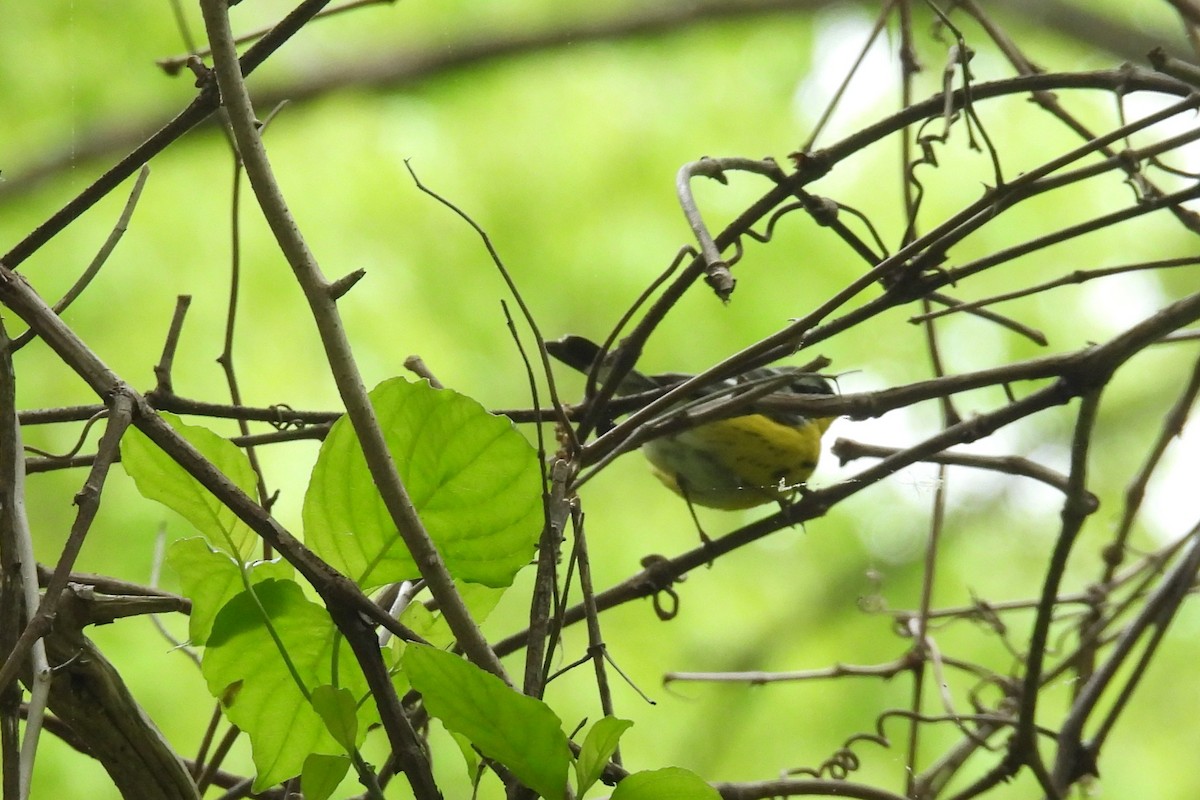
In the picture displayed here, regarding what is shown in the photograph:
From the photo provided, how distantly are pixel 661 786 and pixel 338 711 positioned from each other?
149 mm

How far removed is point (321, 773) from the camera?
513mm

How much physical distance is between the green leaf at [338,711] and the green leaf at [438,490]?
72 millimetres

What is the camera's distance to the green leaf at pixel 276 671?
52 cm

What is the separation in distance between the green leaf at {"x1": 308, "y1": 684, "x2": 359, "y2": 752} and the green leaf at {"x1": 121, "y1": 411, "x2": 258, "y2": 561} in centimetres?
8

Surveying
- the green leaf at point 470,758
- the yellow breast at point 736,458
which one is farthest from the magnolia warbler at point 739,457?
the green leaf at point 470,758

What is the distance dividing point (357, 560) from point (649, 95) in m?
3.23

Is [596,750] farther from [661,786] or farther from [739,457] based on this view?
[739,457]

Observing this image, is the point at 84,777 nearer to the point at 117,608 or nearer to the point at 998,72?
the point at 117,608

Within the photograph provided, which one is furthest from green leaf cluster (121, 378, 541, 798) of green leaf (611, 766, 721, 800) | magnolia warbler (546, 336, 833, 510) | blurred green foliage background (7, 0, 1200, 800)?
blurred green foliage background (7, 0, 1200, 800)

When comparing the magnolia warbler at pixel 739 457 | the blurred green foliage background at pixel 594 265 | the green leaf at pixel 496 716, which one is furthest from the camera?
the blurred green foliage background at pixel 594 265

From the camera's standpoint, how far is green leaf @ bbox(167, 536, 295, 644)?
54cm

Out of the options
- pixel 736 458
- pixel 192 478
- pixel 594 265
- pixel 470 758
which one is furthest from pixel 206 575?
pixel 594 265

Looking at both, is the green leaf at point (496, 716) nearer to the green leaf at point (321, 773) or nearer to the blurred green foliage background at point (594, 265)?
the green leaf at point (321, 773)

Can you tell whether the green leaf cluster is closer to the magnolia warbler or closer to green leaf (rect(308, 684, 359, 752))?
green leaf (rect(308, 684, 359, 752))
